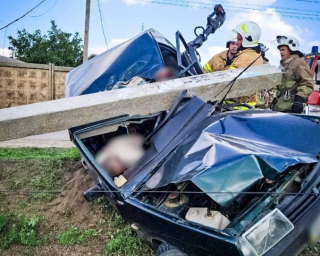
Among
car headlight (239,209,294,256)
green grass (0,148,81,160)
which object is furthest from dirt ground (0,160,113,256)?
car headlight (239,209,294,256)

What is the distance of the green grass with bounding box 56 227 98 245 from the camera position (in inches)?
126

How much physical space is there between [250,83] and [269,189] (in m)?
1.87

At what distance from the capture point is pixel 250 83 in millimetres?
3771

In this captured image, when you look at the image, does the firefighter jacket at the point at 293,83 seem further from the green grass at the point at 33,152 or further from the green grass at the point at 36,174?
the green grass at the point at 33,152

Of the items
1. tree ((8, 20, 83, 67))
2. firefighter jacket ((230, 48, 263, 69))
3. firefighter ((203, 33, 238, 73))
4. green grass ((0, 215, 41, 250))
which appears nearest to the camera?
green grass ((0, 215, 41, 250))

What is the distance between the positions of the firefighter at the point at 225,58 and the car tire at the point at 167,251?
304cm

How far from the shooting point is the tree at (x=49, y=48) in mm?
19875

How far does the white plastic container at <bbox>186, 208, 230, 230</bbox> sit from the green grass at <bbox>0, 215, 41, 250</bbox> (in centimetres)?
182

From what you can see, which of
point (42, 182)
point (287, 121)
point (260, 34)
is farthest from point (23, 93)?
point (287, 121)

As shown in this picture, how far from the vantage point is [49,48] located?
2069cm

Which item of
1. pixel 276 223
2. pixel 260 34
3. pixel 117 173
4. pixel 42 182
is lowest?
pixel 42 182

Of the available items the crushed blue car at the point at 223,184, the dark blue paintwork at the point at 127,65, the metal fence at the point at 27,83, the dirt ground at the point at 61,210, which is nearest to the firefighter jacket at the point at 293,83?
the dark blue paintwork at the point at 127,65

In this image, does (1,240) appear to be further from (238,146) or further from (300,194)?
(300,194)

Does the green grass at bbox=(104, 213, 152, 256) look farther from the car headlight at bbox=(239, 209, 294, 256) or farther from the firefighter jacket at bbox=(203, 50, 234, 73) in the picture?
the firefighter jacket at bbox=(203, 50, 234, 73)
